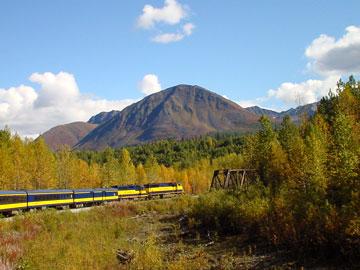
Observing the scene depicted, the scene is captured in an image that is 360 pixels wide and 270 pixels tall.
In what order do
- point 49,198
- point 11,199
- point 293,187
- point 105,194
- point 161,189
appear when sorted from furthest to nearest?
1. point 161,189
2. point 105,194
3. point 49,198
4. point 11,199
5. point 293,187

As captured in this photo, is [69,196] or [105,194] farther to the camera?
[105,194]

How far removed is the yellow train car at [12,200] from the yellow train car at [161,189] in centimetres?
3698

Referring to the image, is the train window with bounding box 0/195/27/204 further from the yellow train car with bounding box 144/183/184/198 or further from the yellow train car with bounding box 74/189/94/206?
the yellow train car with bounding box 144/183/184/198

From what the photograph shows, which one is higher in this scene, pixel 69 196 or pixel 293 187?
pixel 293 187

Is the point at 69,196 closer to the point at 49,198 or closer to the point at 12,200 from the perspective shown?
the point at 49,198

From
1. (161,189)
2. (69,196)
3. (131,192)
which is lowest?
(161,189)

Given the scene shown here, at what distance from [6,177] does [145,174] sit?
185 ft

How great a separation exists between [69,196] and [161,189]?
1247 inches

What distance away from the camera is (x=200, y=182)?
4621 inches

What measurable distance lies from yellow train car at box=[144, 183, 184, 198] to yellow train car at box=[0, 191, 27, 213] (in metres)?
37.0

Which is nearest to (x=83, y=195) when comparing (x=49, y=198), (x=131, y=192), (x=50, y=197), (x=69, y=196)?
(x=69, y=196)

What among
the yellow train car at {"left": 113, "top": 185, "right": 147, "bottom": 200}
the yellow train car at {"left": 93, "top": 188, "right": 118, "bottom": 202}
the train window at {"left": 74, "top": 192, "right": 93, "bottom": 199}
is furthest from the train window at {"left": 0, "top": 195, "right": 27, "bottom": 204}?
the yellow train car at {"left": 113, "top": 185, "right": 147, "bottom": 200}

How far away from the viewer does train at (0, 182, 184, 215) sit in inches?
1356

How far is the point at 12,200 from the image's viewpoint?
34.3m
